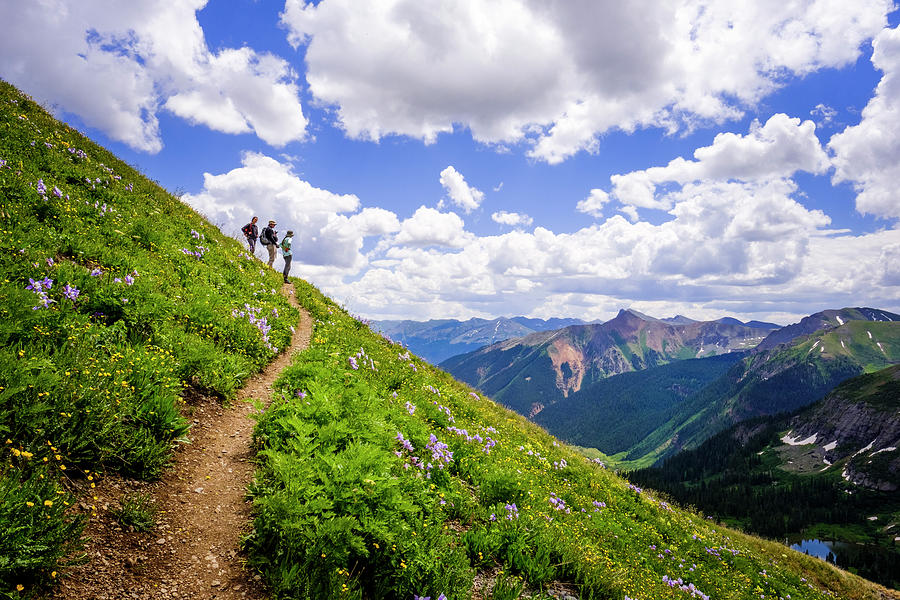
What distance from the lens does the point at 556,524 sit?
27.6 ft

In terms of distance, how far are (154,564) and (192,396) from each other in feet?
13.2

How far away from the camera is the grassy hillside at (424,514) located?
495 cm

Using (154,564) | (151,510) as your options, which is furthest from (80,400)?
(154,564)

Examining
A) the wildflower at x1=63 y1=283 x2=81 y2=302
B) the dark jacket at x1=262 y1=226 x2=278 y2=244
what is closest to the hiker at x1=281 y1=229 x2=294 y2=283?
the dark jacket at x1=262 y1=226 x2=278 y2=244

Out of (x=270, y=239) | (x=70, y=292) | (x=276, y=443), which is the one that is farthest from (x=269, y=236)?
(x=276, y=443)

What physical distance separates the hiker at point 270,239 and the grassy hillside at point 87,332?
7101mm

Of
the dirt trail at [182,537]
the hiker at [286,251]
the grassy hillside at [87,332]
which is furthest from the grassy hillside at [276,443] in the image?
the hiker at [286,251]

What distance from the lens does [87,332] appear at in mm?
6977

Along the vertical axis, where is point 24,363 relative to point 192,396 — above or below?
above

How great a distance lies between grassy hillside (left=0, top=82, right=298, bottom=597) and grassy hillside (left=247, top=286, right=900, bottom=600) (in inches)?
70.7

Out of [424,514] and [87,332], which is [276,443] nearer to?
[424,514]

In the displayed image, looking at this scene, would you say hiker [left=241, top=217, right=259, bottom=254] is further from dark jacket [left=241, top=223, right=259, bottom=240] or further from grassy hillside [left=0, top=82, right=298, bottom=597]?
grassy hillside [left=0, top=82, right=298, bottom=597]

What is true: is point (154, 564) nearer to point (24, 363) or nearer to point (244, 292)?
point (24, 363)

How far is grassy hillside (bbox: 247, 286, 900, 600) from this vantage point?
16.2 feet
